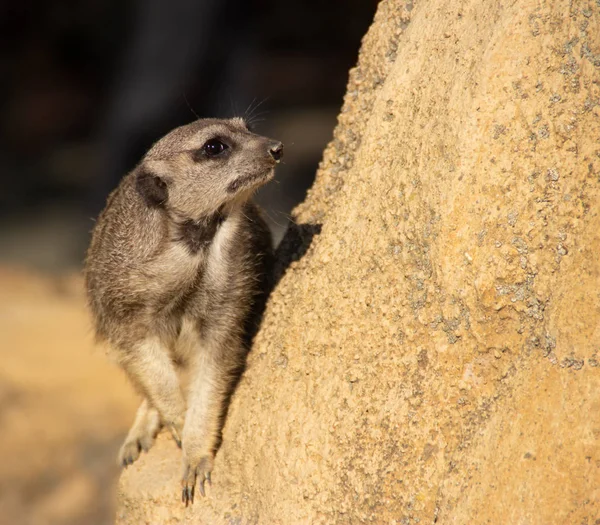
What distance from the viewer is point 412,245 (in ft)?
8.59

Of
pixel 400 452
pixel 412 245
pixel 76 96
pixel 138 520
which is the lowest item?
pixel 76 96

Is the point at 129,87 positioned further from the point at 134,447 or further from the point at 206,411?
the point at 206,411

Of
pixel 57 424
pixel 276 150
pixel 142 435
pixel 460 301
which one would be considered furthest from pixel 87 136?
pixel 460 301

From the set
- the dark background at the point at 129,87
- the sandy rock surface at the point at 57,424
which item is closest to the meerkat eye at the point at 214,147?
the sandy rock surface at the point at 57,424

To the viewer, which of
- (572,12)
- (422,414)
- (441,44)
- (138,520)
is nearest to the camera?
(572,12)

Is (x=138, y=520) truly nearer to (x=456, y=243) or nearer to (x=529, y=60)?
(x=456, y=243)

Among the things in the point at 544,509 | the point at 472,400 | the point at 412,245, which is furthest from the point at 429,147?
the point at 544,509

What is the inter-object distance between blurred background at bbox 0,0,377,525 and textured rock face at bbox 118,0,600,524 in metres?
1.23

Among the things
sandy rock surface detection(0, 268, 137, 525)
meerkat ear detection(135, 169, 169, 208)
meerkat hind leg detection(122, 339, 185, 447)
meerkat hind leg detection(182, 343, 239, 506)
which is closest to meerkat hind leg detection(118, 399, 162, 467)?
meerkat hind leg detection(122, 339, 185, 447)

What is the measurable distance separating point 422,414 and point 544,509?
395 mm

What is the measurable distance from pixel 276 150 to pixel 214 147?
0.24 meters

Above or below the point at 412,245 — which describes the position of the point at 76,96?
below

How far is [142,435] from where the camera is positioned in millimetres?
3623

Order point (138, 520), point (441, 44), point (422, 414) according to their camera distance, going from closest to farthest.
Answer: point (422, 414)
point (441, 44)
point (138, 520)
